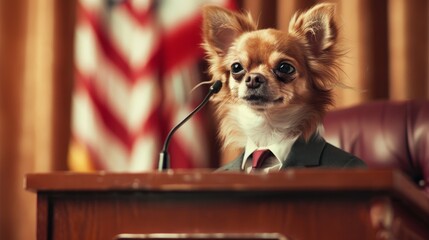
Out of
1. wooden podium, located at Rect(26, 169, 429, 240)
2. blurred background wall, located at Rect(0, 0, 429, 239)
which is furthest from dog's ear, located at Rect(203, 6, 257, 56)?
blurred background wall, located at Rect(0, 0, 429, 239)

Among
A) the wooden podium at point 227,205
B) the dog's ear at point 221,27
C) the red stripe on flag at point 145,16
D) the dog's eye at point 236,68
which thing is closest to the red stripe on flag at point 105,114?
the red stripe on flag at point 145,16

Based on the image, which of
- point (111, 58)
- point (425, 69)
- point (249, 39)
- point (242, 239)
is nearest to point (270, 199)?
point (242, 239)

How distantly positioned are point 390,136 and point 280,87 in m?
0.67

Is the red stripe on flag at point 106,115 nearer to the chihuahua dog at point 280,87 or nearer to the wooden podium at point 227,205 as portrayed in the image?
the chihuahua dog at point 280,87

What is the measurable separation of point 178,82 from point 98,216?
1.45 m

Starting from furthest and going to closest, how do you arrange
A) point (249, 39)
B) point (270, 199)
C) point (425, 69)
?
point (425, 69), point (249, 39), point (270, 199)

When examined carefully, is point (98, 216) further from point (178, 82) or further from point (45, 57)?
point (45, 57)

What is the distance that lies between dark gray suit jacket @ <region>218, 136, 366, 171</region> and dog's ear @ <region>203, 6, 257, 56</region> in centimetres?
30

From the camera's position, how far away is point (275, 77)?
1.46m

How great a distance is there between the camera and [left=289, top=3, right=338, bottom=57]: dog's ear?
156 centimetres

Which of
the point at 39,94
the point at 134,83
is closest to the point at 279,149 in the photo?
the point at 134,83

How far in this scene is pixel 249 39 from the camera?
1.53 m

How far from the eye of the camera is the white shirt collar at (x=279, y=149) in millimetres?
1446

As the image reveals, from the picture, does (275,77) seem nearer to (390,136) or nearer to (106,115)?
(390,136)
